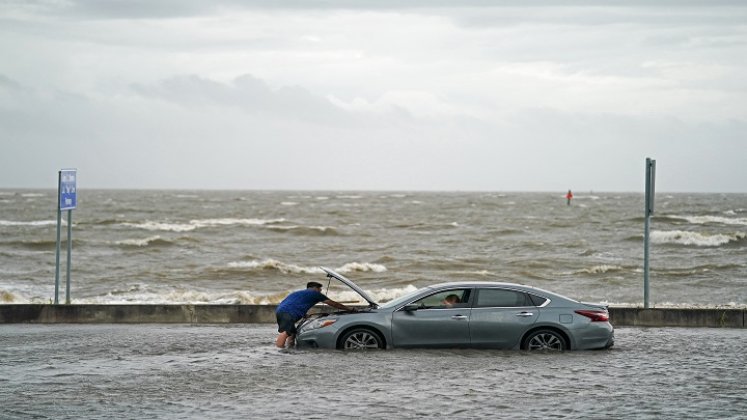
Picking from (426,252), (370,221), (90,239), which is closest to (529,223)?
(370,221)

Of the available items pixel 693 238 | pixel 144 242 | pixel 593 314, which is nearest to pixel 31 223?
pixel 144 242

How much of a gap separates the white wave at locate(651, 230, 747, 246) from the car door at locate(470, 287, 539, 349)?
48.6 metres

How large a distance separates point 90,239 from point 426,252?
21279 mm

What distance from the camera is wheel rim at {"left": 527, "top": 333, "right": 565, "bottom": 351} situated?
15.4 m

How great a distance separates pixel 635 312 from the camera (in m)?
19.4

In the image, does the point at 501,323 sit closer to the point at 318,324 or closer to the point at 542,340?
the point at 542,340

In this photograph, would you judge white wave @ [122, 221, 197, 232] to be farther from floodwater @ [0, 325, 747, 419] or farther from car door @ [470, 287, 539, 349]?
car door @ [470, 287, 539, 349]

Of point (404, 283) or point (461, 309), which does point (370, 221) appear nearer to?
point (404, 283)

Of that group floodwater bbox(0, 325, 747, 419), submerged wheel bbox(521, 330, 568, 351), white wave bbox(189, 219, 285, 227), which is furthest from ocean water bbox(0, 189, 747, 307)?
submerged wheel bbox(521, 330, 568, 351)

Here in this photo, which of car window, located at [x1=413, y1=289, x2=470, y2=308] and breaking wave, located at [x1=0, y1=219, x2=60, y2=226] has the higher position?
car window, located at [x1=413, y1=289, x2=470, y2=308]

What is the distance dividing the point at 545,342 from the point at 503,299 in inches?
34.2

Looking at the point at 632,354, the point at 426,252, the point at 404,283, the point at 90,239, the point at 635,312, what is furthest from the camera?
A: the point at 90,239

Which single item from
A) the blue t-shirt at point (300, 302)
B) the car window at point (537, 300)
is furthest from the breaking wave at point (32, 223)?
the car window at point (537, 300)

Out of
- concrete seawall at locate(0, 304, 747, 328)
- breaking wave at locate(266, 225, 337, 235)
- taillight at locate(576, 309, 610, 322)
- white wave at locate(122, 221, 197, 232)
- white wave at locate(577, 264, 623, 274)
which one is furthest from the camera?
white wave at locate(122, 221, 197, 232)
